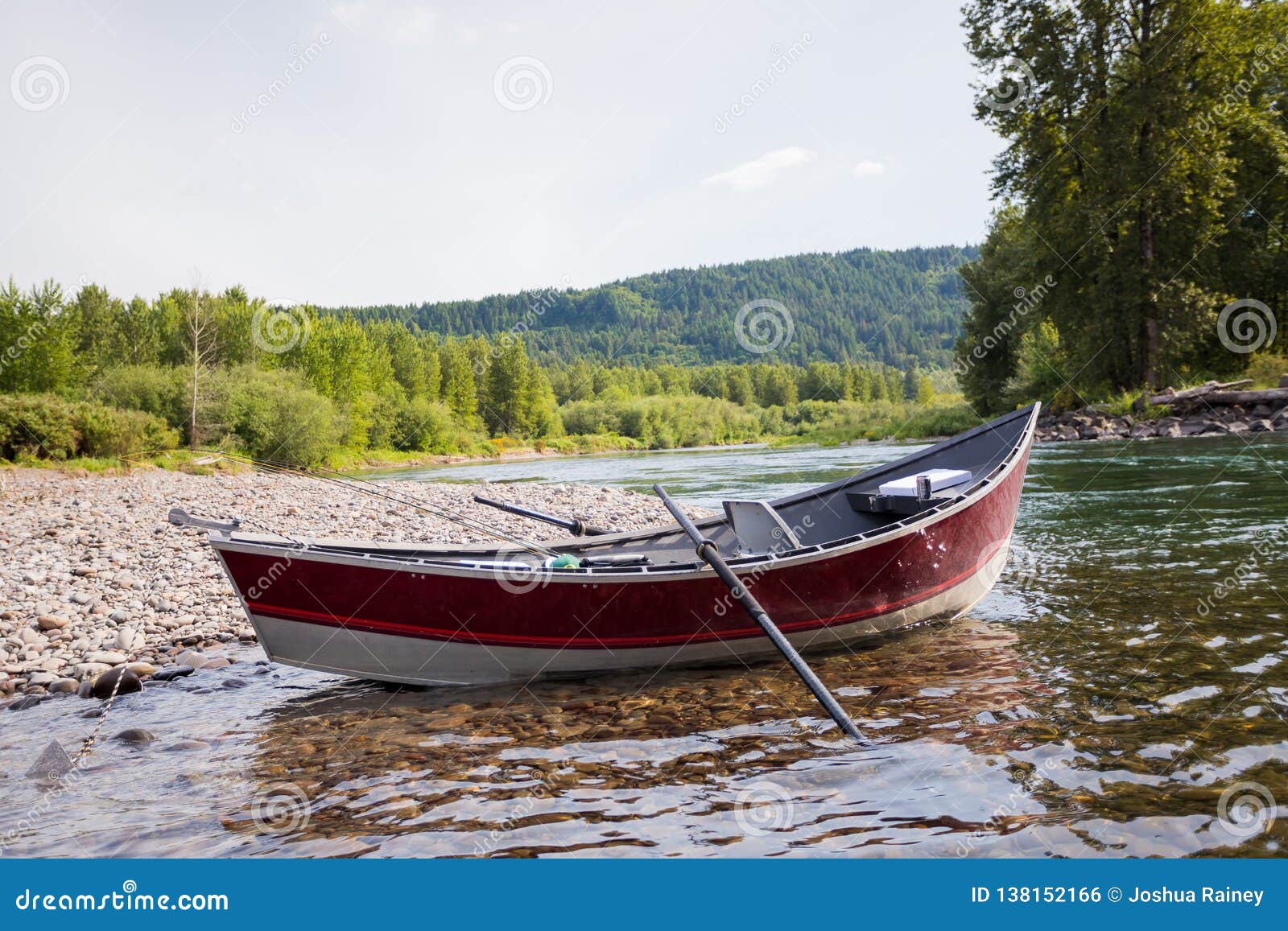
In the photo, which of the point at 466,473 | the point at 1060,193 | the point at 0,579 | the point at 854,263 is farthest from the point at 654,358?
the point at 0,579

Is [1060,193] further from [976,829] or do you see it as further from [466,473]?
[976,829]

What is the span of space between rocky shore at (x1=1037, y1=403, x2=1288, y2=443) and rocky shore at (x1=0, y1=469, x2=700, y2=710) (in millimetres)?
15208

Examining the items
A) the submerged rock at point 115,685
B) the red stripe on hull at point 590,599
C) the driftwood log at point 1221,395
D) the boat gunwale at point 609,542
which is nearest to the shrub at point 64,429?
the submerged rock at point 115,685

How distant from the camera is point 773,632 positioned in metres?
5.98

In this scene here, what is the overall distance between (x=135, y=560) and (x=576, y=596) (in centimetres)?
746

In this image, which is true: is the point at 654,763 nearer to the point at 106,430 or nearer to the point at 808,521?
the point at 808,521

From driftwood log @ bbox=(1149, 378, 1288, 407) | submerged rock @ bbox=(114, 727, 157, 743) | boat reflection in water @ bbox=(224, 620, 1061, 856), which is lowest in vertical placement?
boat reflection in water @ bbox=(224, 620, 1061, 856)

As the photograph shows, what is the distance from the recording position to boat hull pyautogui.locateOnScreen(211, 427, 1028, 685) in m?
6.03

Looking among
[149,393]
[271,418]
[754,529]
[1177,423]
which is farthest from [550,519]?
[149,393]

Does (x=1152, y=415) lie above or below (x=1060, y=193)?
below

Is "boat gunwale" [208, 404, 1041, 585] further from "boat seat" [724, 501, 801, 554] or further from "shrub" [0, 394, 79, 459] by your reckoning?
"shrub" [0, 394, 79, 459]

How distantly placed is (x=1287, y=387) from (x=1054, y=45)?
12.8 m

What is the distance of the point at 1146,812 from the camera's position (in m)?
4.01

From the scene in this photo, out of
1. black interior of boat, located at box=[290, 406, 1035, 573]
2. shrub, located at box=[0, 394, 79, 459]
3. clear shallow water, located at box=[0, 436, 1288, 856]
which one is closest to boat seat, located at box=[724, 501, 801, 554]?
black interior of boat, located at box=[290, 406, 1035, 573]
